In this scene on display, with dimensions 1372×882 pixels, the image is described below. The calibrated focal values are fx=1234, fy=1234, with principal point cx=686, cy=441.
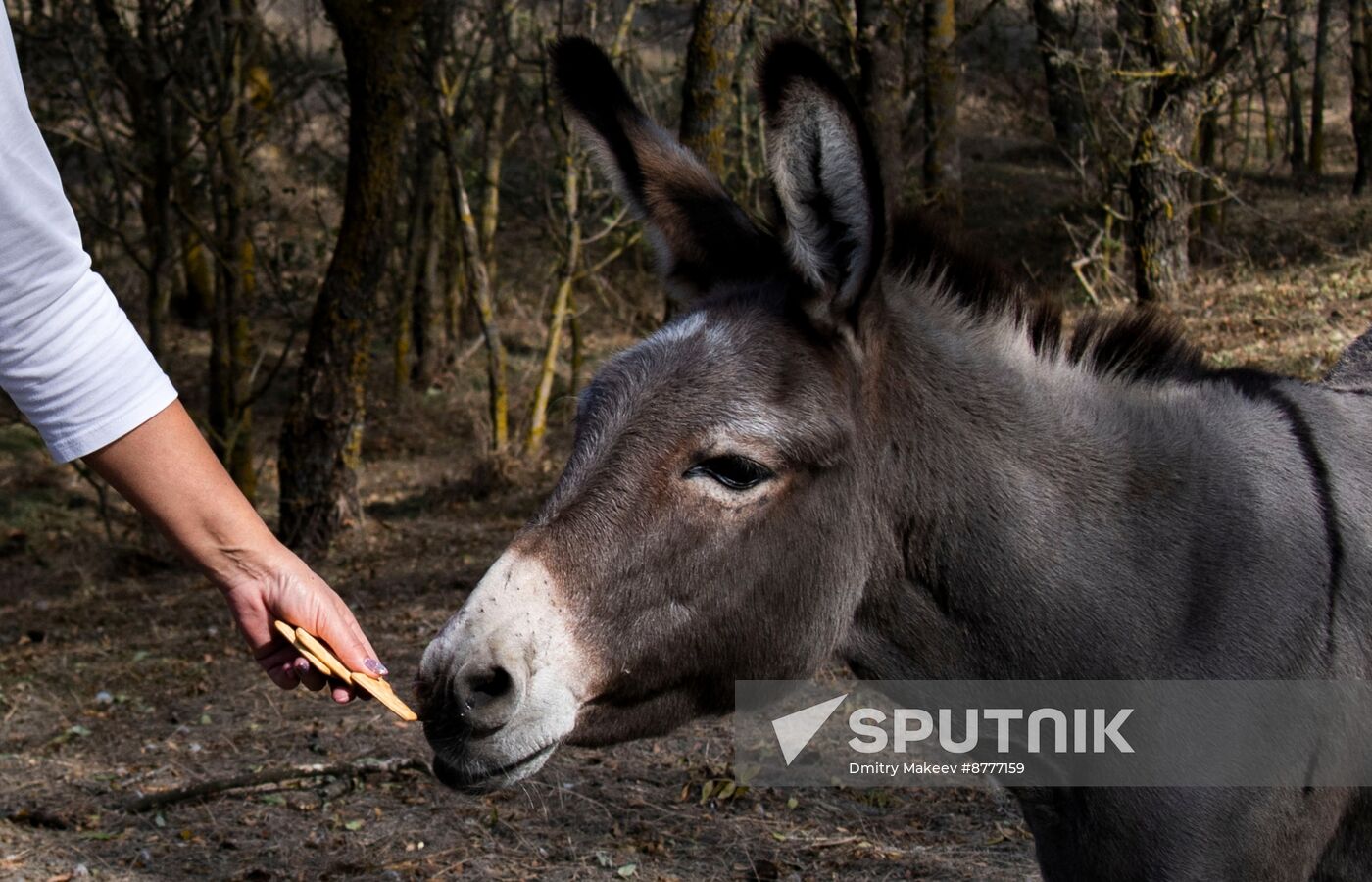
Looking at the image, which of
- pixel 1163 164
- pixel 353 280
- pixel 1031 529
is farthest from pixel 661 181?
pixel 1163 164

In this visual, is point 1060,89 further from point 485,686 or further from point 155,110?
point 485,686

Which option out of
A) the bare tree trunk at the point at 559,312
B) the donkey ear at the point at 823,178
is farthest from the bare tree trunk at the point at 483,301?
the donkey ear at the point at 823,178

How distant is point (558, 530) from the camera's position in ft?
7.81

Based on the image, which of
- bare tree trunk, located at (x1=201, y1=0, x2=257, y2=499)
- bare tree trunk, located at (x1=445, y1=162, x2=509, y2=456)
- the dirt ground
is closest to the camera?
Answer: the dirt ground

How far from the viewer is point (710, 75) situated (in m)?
7.87

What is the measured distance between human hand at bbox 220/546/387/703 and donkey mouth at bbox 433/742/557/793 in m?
0.25

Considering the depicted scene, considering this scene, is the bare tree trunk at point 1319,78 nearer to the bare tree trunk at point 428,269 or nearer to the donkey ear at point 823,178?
Result: the bare tree trunk at point 428,269

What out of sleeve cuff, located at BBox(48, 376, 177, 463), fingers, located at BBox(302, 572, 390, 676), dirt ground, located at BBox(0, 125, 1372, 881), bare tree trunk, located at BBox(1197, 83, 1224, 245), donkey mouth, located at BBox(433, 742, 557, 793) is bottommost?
dirt ground, located at BBox(0, 125, 1372, 881)

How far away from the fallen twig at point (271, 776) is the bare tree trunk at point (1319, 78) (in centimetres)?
1744

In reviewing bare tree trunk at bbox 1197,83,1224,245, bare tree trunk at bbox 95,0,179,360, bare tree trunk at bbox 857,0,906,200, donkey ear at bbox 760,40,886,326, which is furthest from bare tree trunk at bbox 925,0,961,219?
donkey ear at bbox 760,40,886,326

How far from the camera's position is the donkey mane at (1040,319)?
2766mm

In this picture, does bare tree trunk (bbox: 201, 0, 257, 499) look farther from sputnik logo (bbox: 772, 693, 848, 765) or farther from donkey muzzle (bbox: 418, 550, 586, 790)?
donkey muzzle (bbox: 418, 550, 586, 790)

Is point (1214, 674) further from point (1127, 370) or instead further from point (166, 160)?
point (166, 160)

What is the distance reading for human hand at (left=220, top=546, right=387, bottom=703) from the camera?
7.62 feet
